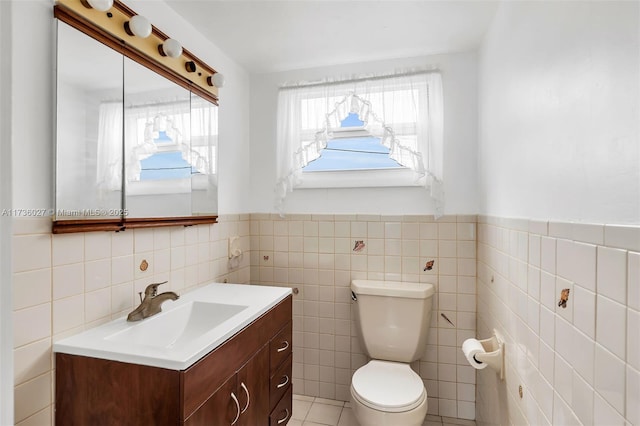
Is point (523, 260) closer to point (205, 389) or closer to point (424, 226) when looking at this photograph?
point (424, 226)

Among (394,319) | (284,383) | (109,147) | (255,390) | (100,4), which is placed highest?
(100,4)

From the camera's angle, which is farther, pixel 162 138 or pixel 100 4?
pixel 162 138

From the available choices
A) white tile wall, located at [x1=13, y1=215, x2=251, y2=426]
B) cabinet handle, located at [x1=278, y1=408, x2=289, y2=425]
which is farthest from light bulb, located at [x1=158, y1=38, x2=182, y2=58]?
cabinet handle, located at [x1=278, y1=408, x2=289, y2=425]

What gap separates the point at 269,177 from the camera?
93.0 inches

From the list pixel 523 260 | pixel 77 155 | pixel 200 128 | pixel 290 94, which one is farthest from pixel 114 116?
pixel 523 260

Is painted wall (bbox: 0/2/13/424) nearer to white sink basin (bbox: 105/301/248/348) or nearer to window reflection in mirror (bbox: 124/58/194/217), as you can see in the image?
white sink basin (bbox: 105/301/248/348)

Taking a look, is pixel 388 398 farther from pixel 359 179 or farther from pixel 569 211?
pixel 359 179

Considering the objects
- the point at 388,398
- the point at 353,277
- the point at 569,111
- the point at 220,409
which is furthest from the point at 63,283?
the point at 569,111

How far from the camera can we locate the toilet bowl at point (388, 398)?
59.2 inches

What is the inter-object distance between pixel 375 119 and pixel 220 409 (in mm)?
1783

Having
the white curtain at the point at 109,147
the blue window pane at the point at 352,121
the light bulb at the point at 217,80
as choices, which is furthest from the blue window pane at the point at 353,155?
the white curtain at the point at 109,147

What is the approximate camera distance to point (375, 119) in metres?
2.11

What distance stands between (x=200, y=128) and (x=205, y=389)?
Result: 134cm

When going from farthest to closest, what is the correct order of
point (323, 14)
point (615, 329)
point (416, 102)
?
point (416, 102) → point (323, 14) → point (615, 329)
